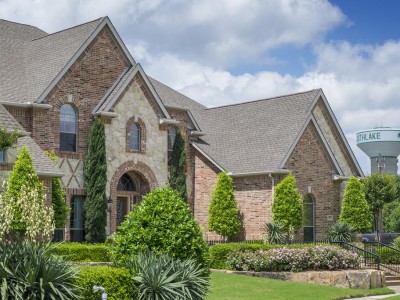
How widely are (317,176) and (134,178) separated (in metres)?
10.3

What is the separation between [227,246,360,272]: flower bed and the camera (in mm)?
26000

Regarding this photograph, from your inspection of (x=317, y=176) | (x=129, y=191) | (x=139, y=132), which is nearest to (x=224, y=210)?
(x=129, y=191)

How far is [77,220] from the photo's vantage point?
3253 centimetres

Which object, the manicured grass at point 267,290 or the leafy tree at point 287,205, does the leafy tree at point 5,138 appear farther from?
the leafy tree at point 287,205

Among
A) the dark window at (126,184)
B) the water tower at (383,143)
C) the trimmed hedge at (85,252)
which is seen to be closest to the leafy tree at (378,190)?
the dark window at (126,184)

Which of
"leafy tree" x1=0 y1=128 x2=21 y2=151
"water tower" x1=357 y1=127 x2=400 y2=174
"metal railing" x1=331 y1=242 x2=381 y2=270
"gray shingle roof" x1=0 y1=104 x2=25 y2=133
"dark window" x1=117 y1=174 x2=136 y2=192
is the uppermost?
"water tower" x1=357 y1=127 x2=400 y2=174

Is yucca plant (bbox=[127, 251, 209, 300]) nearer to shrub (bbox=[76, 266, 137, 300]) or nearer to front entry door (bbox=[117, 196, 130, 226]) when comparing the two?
shrub (bbox=[76, 266, 137, 300])

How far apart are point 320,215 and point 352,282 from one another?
543 inches

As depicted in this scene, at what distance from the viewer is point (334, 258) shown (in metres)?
26.7

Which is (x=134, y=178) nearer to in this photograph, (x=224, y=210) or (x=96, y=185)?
(x=96, y=185)

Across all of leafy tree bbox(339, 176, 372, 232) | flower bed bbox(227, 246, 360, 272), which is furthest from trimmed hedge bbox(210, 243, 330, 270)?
leafy tree bbox(339, 176, 372, 232)

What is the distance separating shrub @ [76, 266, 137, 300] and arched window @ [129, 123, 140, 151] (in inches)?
762

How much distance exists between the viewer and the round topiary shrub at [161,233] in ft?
54.7

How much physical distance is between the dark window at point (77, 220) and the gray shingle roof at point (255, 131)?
861 cm
